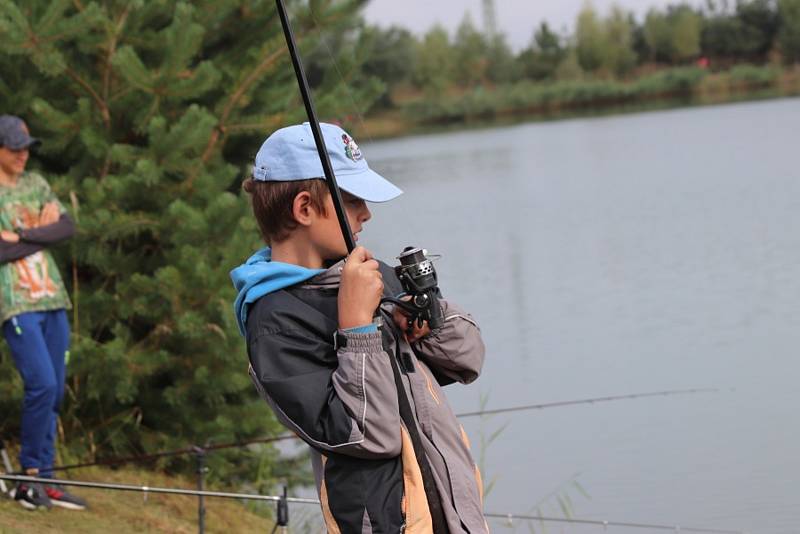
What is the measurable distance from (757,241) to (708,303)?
257 centimetres

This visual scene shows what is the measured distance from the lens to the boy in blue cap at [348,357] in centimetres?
230

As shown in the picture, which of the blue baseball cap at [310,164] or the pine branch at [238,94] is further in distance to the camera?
the pine branch at [238,94]

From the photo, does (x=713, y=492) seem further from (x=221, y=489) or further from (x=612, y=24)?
(x=612, y=24)

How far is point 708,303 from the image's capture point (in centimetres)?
1066

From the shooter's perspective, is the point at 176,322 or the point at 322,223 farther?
the point at 176,322

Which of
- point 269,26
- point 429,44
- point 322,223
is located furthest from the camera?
point 429,44

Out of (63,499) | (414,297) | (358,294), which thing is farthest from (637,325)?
(358,294)

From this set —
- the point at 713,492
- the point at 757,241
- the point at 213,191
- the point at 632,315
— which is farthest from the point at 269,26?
the point at 757,241

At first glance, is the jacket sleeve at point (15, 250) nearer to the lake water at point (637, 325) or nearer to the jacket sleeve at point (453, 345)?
the lake water at point (637, 325)

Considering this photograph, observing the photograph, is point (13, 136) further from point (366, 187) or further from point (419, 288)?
point (419, 288)

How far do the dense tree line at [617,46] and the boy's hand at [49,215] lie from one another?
58.1 meters

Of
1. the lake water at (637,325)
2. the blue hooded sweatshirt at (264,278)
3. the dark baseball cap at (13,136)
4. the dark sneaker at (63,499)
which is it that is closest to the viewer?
the blue hooded sweatshirt at (264,278)

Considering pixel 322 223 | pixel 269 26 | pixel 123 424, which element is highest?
pixel 269 26

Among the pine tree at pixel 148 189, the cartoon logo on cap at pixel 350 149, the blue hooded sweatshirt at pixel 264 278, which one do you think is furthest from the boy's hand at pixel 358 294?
the pine tree at pixel 148 189
